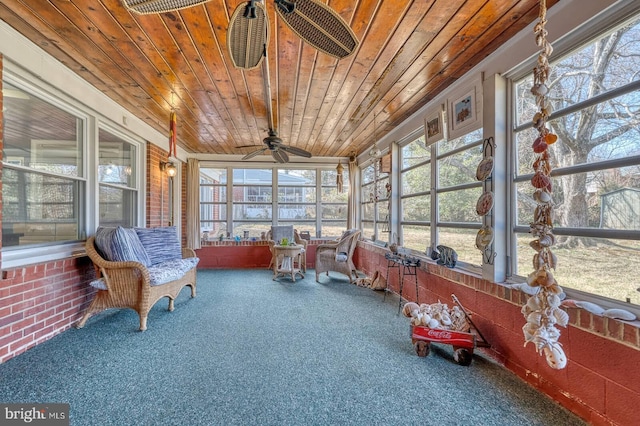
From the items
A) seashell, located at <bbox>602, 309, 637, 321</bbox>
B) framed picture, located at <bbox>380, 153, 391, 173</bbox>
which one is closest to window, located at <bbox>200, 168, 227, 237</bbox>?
framed picture, located at <bbox>380, 153, 391, 173</bbox>

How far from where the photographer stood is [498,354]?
211cm

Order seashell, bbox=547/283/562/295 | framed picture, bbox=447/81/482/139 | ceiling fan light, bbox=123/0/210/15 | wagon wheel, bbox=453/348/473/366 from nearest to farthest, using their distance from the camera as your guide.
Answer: ceiling fan light, bbox=123/0/210/15
seashell, bbox=547/283/562/295
wagon wheel, bbox=453/348/473/366
framed picture, bbox=447/81/482/139

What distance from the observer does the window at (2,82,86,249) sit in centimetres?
218

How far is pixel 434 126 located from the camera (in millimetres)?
3035

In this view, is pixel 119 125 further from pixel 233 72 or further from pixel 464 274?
pixel 464 274

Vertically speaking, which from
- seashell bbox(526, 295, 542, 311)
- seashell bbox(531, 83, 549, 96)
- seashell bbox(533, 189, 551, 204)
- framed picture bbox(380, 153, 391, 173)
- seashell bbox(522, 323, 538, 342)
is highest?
framed picture bbox(380, 153, 391, 173)

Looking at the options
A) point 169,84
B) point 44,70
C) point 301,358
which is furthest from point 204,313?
point 44,70

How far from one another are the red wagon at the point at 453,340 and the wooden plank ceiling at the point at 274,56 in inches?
87.7

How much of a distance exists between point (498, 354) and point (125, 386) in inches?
104

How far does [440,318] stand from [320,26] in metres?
2.28

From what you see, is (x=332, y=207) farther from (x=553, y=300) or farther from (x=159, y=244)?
(x=553, y=300)

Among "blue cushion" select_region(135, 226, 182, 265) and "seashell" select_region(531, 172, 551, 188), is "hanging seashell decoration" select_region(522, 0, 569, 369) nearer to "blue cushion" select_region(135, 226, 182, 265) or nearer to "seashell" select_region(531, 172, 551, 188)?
"seashell" select_region(531, 172, 551, 188)

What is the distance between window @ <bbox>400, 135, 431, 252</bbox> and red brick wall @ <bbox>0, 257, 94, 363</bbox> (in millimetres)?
3846

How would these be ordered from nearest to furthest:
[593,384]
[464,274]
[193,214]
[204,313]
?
[593,384] → [464,274] → [204,313] → [193,214]
